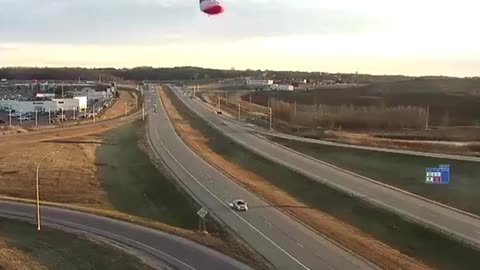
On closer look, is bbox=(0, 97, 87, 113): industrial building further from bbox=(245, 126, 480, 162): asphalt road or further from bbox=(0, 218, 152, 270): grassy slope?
bbox=(0, 218, 152, 270): grassy slope

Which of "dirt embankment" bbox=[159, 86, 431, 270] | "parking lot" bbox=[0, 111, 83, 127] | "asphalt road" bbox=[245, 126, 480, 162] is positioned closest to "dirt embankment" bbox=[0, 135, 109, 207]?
"dirt embankment" bbox=[159, 86, 431, 270]

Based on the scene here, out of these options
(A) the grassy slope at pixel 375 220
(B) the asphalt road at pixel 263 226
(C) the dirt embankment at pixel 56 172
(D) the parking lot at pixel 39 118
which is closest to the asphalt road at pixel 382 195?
(A) the grassy slope at pixel 375 220

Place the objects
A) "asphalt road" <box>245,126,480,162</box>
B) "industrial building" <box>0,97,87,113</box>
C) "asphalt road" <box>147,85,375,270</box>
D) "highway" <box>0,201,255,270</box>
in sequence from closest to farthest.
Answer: "highway" <box>0,201,255,270</box> < "asphalt road" <box>147,85,375,270</box> < "asphalt road" <box>245,126,480,162</box> < "industrial building" <box>0,97,87,113</box>

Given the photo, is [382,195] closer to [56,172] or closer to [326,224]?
[326,224]

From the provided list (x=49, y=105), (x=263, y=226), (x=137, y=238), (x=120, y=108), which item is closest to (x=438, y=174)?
(x=263, y=226)

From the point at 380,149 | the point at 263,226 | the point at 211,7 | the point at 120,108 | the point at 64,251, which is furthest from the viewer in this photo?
the point at 120,108

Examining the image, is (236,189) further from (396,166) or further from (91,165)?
(91,165)
